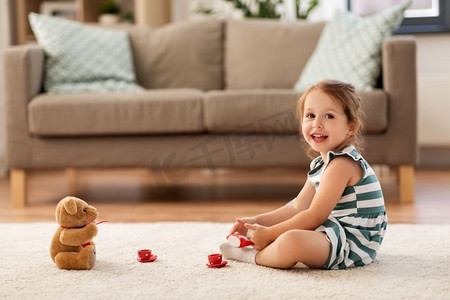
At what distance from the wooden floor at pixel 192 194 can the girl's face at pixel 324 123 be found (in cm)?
84

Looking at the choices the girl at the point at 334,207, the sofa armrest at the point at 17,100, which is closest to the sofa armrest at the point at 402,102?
the girl at the point at 334,207

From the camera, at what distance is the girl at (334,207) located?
5.67 ft

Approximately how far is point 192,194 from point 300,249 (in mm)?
1651

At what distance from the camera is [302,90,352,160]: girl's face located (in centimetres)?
179

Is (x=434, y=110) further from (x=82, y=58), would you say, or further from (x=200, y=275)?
(x=200, y=275)

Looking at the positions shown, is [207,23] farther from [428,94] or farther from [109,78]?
[428,94]

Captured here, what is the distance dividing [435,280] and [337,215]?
0.28 metres

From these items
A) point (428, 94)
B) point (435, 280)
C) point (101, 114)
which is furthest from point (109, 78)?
point (435, 280)

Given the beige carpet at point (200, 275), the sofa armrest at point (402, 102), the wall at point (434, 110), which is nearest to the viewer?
the beige carpet at point (200, 275)

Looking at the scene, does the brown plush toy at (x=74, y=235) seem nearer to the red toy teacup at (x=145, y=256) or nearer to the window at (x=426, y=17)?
the red toy teacup at (x=145, y=256)

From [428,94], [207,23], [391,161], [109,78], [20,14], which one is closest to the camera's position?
[391,161]

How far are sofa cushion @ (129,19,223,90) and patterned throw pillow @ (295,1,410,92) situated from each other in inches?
19.2

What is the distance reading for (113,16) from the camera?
4.49 metres

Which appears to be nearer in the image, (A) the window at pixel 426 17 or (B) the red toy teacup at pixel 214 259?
(B) the red toy teacup at pixel 214 259
